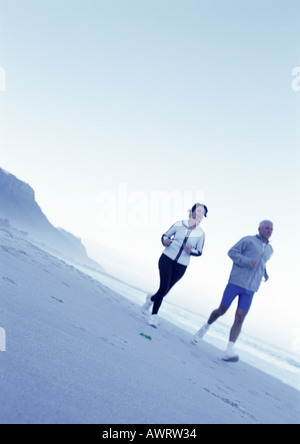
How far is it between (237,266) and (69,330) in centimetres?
364

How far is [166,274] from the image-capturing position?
15.3ft

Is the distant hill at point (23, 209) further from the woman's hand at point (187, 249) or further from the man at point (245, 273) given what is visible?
the woman's hand at point (187, 249)

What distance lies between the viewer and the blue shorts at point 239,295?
4.95m

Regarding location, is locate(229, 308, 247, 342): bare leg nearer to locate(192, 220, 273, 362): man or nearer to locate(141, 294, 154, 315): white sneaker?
locate(192, 220, 273, 362): man

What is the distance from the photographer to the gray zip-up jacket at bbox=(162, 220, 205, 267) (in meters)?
4.70

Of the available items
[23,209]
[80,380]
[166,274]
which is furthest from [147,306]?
[23,209]

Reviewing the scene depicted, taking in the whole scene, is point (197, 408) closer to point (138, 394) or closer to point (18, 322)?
point (138, 394)

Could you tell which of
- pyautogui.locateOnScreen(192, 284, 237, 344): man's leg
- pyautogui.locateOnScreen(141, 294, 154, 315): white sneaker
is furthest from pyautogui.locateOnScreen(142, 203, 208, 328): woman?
pyautogui.locateOnScreen(192, 284, 237, 344): man's leg

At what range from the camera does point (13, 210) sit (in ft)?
212

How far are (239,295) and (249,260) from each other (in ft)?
1.95

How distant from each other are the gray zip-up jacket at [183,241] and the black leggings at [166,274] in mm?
75

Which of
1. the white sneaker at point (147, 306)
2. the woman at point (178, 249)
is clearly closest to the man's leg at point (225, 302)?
the woman at point (178, 249)
